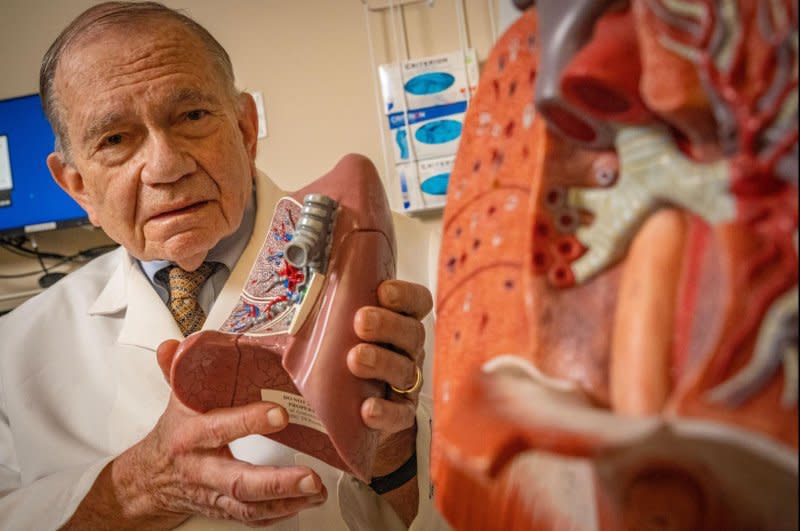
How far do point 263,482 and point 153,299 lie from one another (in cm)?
52

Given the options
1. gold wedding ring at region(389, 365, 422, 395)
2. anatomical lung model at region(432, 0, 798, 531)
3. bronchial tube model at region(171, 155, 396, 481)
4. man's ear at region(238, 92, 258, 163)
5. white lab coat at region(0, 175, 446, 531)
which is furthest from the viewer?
man's ear at region(238, 92, 258, 163)

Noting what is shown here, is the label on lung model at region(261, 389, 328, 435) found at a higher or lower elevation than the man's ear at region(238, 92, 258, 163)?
lower

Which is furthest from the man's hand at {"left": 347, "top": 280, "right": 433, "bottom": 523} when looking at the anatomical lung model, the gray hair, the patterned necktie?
the gray hair

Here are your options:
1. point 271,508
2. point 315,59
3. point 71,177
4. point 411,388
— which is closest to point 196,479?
point 271,508

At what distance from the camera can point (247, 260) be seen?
3.51ft

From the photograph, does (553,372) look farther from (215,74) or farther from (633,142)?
(215,74)

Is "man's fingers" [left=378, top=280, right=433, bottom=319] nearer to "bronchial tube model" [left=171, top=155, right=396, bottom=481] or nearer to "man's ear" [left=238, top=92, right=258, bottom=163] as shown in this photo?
"bronchial tube model" [left=171, top=155, right=396, bottom=481]

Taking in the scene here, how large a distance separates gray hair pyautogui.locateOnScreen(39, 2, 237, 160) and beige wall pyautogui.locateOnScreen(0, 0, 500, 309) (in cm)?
72

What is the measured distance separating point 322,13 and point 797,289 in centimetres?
170

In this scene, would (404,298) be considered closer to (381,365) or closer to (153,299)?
(381,365)

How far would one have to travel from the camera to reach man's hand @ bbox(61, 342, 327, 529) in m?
0.67

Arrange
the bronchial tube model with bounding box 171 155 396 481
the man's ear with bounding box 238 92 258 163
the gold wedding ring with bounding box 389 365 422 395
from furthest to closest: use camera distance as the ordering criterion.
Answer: the man's ear with bounding box 238 92 258 163 → the gold wedding ring with bounding box 389 365 422 395 → the bronchial tube model with bounding box 171 155 396 481

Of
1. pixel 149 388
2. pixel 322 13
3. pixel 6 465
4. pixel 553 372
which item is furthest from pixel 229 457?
pixel 322 13

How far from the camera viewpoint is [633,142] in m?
0.33
